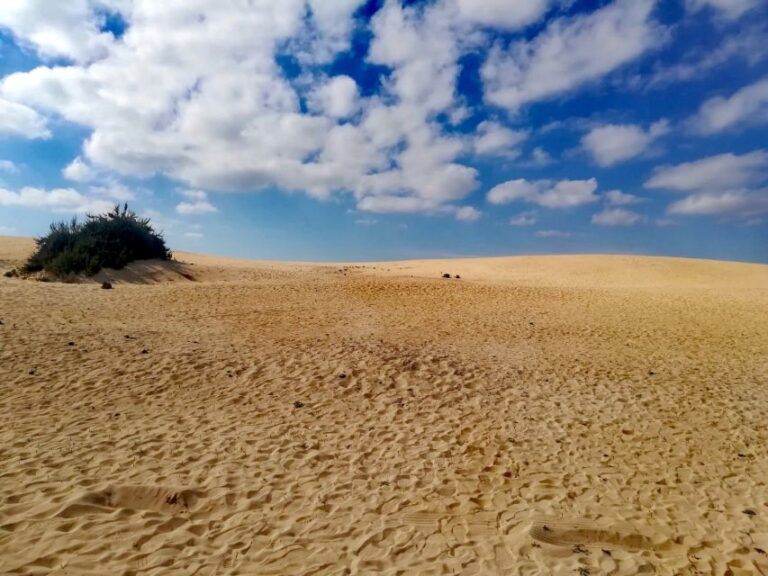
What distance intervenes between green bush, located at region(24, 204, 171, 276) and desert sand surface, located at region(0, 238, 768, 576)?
22.7ft

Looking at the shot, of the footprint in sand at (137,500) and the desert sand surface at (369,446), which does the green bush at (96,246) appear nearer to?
the desert sand surface at (369,446)

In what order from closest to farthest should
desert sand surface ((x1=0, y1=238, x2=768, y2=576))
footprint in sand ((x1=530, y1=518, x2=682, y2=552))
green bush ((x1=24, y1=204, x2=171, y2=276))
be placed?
desert sand surface ((x1=0, y1=238, x2=768, y2=576))
footprint in sand ((x1=530, y1=518, x2=682, y2=552))
green bush ((x1=24, y1=204, x2=171, y2=276))

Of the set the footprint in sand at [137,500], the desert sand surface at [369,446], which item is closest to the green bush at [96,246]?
the desert sand surface at [369,446]

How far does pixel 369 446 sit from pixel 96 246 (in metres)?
21.2

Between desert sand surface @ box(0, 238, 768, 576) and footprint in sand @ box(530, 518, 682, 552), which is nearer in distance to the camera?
desert sand surface @ box(0, 238, 768, 576)

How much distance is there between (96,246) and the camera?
22734 mm

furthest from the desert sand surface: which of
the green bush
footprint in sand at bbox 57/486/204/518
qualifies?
the green bush

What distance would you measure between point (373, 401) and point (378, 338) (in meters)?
4.09

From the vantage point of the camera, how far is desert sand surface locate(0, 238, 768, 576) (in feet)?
16.0

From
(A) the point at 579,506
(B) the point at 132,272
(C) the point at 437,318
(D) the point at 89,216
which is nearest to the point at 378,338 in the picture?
(C) the point at 437,318

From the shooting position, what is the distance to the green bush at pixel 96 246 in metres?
21.5

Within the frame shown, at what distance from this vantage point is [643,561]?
16.2ft

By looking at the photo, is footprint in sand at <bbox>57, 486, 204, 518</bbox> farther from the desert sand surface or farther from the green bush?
the green bush

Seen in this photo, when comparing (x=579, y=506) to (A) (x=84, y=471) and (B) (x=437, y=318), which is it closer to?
(A) (x=84, y=471)
